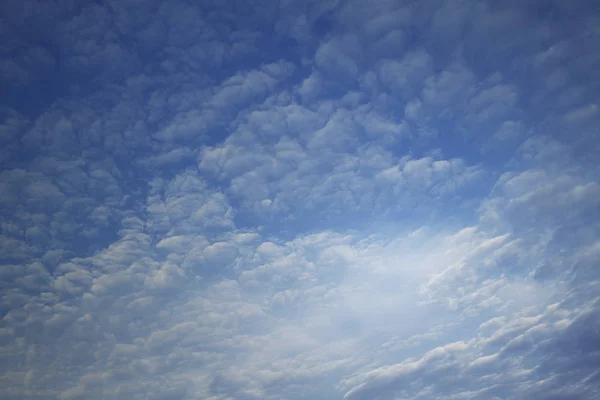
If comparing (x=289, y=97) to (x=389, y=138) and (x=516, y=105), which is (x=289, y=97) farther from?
(x=516, y=105)

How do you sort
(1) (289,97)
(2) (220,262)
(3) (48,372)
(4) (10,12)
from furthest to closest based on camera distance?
(3) (48,372)
(2) (220,262)
(1) (289,97)
(4) (10,12)

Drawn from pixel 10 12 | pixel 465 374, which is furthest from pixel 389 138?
pixel 465 374

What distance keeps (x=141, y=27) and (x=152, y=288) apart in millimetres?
11763

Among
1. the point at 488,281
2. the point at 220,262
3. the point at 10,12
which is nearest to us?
the point at 10,12

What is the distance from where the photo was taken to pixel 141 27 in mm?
8438

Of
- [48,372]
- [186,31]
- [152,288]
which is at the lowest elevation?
[48,372]

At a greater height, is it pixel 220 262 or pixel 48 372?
pixel 220 262

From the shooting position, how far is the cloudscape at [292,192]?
904 cm

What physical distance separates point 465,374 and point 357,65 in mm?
22890

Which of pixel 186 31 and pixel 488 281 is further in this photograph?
pixel 488 281

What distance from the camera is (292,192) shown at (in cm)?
1280

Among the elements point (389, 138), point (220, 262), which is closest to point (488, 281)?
point (389, 138)

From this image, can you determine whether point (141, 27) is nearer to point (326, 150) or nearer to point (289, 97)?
point (289, 97)

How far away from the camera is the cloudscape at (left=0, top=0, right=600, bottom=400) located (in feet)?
29.7
